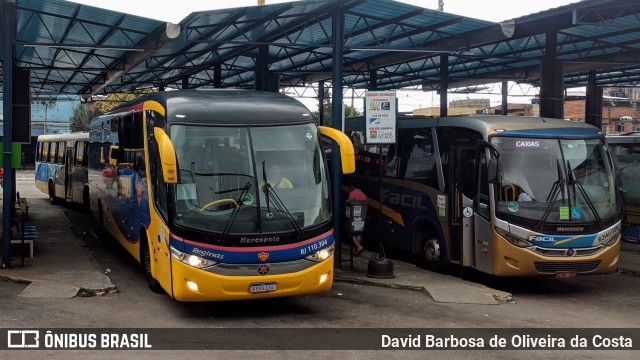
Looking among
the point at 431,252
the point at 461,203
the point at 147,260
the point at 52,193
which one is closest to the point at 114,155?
the point at 147,260

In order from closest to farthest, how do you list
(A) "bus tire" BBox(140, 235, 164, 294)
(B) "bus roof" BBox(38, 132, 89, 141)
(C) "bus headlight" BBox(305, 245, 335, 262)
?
(C) "bus headlight" BBox(305, 245, 335, 262), (A) "bus tire" BBox(140, 235, 164, 294), (B) "bus roof" BBox(38, 132, 89, 141)

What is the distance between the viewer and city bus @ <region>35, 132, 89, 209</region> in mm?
23156

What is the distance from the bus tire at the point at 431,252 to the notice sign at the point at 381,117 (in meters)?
2.35

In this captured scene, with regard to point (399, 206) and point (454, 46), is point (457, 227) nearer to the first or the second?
point (399, 206)

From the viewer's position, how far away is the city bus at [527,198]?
468 inches

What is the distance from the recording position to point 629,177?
1944cm

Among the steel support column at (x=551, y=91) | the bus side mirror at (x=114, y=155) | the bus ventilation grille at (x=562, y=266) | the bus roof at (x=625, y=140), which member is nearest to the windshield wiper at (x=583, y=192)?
the bus ventilation grille at (x=562, y=266)

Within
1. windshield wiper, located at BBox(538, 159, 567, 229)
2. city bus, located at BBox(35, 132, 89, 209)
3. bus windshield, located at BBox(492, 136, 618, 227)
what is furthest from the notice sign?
city bus, located at BBox(35, 132, 89, 209)

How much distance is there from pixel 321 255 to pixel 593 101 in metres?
23.6

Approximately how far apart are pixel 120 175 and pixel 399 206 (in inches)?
232

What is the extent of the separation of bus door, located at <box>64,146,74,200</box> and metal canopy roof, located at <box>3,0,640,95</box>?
296 centimetres

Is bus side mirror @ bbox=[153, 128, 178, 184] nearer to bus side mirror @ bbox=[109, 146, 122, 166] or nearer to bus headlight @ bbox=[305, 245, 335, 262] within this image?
bus headlight @ bbox=[305, 245, 335, 262]

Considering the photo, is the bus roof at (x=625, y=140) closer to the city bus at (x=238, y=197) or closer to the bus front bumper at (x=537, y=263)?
the bus front bumper at (x=537, y=263)

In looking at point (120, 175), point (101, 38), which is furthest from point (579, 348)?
point (101, 38)
